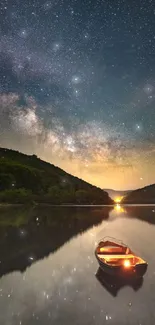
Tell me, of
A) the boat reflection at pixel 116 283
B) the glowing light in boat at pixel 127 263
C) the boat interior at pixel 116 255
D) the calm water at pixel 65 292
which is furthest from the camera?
the boat interior at pixel 116 255

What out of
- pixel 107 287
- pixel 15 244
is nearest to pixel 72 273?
pixel 107 287

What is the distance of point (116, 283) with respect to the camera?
22.5 metres

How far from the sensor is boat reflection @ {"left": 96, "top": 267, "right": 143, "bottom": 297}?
2130 centimetres

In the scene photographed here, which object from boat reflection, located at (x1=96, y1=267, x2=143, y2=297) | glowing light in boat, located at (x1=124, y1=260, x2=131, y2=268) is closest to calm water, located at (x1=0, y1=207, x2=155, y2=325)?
boat reflection, located at (x1=96, y1=267, x2=143, y2=297)

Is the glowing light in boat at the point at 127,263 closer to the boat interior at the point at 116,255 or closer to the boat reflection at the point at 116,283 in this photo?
the boat interior at the point at 116,255

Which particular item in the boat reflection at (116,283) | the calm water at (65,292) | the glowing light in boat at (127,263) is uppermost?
the glowing light in boat at (127,263)

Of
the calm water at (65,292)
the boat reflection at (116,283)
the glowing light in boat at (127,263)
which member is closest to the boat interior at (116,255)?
the glowing light in boat at (127,263)

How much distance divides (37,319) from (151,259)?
19.5m

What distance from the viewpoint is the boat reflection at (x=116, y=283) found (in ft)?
69.9

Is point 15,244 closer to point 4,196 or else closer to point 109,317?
point 109,317

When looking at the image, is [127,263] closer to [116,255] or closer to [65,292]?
[116,255]

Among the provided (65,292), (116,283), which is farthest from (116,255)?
(65,292)

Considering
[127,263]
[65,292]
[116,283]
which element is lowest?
[65,292]

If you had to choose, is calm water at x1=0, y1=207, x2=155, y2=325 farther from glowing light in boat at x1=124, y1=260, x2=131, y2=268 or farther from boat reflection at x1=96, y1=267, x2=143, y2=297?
glowing light in boat at x1=124, y1=260, x2=131, y2=268
